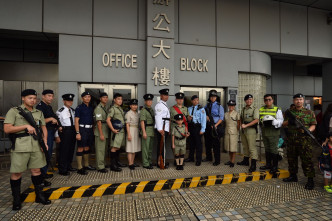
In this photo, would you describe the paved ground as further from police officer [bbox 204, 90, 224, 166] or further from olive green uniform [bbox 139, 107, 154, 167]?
police officer [bbox 204, 90, 224, 166]

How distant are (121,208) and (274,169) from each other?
138 inches

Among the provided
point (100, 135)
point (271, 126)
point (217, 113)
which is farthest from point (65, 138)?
point (271, 126)

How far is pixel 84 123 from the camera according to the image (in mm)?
4059

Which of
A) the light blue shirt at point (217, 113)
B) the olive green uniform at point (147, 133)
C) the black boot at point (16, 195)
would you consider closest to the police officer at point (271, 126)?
the light blue shirt at point (217, 113)

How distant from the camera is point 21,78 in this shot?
6512 millimetres

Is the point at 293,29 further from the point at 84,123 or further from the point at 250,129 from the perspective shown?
the point at 84,123

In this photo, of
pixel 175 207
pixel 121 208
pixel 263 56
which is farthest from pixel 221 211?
pixel 263 56

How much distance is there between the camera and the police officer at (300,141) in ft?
11.8

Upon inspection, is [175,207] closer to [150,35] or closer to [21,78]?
[150,35]

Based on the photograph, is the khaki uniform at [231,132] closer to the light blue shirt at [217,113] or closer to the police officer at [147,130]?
the light blue shirt at [217,113]

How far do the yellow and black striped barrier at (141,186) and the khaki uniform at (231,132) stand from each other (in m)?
0.74

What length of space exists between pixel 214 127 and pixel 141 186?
235 cm

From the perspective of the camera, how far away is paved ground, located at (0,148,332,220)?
2.70 meters

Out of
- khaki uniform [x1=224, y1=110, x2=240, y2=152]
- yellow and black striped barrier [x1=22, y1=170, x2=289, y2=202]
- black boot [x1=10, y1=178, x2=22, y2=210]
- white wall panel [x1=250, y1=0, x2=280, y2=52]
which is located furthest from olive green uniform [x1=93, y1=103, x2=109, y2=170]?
white wall panel [x1=250, y1=0, x2=280, y2=52]
